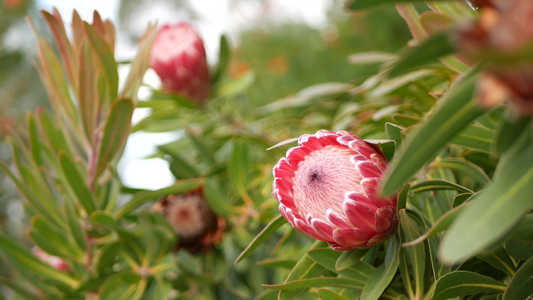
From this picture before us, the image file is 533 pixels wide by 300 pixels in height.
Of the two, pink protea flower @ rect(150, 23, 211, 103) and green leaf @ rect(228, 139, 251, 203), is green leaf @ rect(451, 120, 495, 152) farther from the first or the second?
pink protea flower @ rect(150, 23, 211, 103)

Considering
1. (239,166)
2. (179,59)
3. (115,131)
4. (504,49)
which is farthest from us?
(179,59)

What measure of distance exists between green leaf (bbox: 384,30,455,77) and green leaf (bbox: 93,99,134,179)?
0.34 meters

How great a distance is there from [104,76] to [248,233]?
0.31 m

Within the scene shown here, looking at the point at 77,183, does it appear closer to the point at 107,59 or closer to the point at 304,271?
the point at 107,59

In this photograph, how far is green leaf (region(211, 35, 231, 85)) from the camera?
84 centimetres

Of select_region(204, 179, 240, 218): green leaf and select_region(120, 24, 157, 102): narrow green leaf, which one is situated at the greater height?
select_region(120, 24, 157, 102): narrow green leaf

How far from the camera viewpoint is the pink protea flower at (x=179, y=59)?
79 cm

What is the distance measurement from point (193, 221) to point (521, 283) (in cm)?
47

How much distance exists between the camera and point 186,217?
2.23 feet

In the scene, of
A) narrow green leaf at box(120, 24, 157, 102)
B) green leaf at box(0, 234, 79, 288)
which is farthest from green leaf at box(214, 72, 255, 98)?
green leaf at box(0, 234, 79, 288)

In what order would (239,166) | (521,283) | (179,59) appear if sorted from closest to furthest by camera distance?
(521,283), (239,166), (179,59)

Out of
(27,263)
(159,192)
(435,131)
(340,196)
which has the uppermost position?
(435,131)

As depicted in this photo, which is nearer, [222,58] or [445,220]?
[445,220]

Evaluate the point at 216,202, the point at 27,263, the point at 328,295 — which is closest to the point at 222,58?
the point at 216,202
